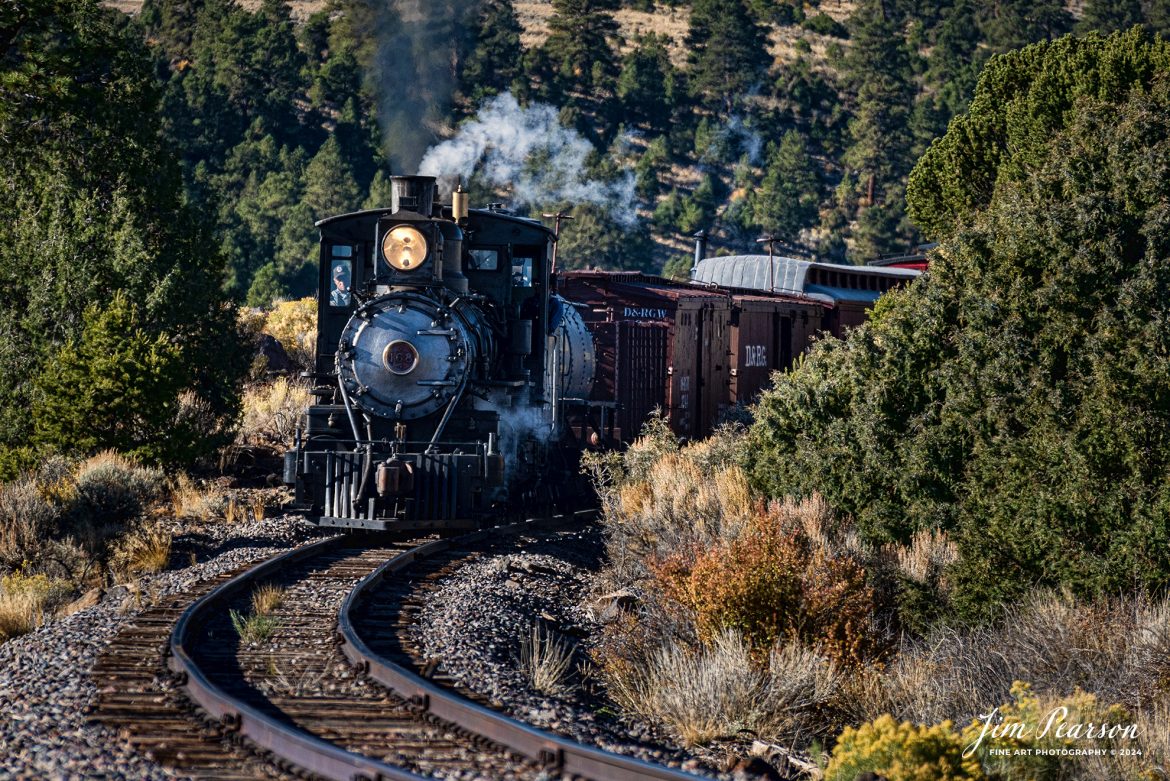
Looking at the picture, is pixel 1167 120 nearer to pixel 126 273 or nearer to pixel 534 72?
pixel 126 273

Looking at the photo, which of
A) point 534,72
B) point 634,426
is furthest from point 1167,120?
point 534,72

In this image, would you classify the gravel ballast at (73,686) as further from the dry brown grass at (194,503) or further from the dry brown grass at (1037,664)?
the dry brown grass at (1037,664)

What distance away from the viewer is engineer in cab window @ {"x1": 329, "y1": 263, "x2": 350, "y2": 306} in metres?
17.4

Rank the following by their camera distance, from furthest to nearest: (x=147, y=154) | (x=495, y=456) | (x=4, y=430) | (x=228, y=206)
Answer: (x=228, y=206) → (x=147, y=154) → (x=4, y=430) → (x=495, y=456)

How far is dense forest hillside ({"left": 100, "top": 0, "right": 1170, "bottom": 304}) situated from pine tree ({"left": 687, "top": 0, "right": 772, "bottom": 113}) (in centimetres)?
12

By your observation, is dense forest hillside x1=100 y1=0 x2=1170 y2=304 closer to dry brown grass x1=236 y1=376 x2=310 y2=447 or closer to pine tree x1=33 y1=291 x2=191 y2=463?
dry brown grass x1=236 y1=376 x2=310 y2=447

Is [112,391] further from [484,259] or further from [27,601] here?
[27,601]

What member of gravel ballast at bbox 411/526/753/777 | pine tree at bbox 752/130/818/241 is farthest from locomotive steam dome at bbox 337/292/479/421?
pine tree at bbox 752/130/818/241

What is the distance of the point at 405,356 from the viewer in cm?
1588

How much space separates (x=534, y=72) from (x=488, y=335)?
60802 mm

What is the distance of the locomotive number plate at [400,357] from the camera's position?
15852 mm

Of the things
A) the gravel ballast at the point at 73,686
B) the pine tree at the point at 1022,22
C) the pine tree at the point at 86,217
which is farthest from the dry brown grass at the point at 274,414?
the pine tree at the point at 1022,22

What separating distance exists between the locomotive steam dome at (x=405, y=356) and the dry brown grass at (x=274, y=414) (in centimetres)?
769

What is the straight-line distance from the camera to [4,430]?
2055cm
